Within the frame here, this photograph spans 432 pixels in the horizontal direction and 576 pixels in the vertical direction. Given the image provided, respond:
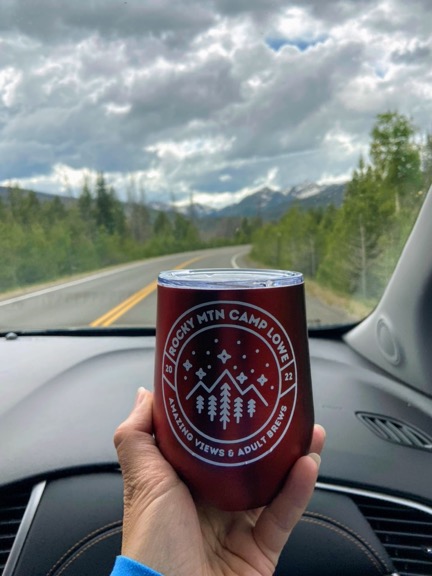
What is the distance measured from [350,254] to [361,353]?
564mm

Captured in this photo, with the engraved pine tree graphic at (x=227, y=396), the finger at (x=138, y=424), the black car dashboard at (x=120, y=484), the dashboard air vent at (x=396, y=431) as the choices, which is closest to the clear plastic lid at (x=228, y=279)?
the engraved pine tree graphic at (x=227, y=396)

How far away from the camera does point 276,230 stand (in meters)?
3.56

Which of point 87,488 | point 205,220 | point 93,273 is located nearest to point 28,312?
point 93,273

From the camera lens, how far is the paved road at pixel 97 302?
366 centimetres

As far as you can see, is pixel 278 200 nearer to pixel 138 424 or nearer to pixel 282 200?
pixel 282 200

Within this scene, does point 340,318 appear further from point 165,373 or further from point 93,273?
point 165,373

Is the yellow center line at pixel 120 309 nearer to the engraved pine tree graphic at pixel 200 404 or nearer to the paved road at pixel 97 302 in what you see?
the paved road at pixel 97 302

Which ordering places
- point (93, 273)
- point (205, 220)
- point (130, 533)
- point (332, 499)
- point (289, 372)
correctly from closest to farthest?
1. point (289, 372)
2. point (130, 533)
3. point (332, 499)
4. point (205, 220)
5. point (93, 273)

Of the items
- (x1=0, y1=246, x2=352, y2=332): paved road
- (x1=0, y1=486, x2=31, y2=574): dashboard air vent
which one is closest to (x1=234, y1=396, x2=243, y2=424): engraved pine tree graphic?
(x1=0, y1=486, x2=31, y2=574): dashboard air vent

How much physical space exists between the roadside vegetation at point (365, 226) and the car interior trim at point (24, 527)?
5.41 ft

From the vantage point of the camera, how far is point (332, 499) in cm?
213

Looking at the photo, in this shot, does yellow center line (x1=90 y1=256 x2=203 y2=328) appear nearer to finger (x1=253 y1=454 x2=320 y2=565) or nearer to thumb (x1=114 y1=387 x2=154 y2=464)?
thumb (x1=114 y1=387 x2=154 y2=464)

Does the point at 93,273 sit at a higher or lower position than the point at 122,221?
lower

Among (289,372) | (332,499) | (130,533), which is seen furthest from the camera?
(332,499)
